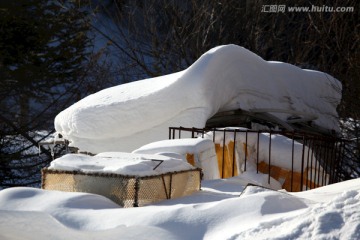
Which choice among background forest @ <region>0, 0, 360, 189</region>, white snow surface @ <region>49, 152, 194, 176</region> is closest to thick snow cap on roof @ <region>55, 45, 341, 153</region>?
white snow surface @ <region>49, 152, 194, 176</region>

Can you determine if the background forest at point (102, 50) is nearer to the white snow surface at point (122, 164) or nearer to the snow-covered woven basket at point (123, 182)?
the white snow surface at point (122, 164)

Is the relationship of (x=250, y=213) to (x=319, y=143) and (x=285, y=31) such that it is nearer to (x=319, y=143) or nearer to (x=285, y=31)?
(x=319, y=143)

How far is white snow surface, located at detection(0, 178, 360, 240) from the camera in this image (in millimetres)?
2324

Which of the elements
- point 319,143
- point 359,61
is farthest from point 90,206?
point 359,61

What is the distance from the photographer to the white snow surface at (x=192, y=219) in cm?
232

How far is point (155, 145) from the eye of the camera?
4.74 metres

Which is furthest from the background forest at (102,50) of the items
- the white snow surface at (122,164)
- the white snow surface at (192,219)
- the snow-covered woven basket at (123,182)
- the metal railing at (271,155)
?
the white snow surface at (192,219)

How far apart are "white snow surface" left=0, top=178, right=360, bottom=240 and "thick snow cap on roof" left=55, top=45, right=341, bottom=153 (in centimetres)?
352

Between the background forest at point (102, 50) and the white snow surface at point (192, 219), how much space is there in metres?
9.56

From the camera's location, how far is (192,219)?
265 cm

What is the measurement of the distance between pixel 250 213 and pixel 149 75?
10556 mm

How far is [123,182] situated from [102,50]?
1091 cm

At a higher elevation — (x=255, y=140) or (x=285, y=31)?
(x=285, y=31)

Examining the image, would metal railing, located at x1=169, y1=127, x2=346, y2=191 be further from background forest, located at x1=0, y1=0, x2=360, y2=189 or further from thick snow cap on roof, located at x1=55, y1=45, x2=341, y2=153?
background forest, located at x1=0, y1=0, x2=360, y2=189
